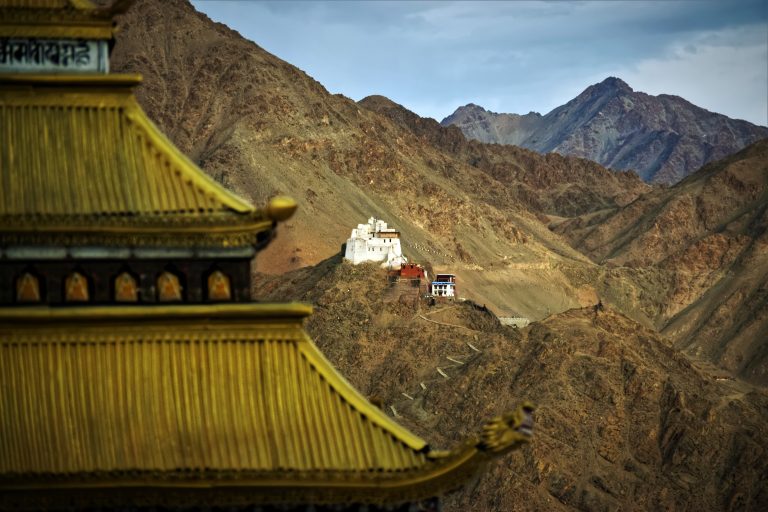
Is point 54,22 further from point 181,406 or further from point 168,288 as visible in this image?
point 181,406

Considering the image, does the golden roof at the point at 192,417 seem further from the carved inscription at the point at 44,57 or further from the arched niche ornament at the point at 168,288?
the carved inscription at the point at 44,57

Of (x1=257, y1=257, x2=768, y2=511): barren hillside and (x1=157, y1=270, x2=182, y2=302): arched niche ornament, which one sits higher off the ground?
(x1=157, y1=270, x2=182, y2=302): arched niche ornament

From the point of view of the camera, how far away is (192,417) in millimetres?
20141

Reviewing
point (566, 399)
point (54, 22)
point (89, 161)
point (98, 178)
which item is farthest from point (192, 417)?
point (566, 399)

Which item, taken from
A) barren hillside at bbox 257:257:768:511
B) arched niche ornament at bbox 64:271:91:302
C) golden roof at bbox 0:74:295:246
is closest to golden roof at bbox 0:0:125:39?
golden roof at bbox 0:74:295:246

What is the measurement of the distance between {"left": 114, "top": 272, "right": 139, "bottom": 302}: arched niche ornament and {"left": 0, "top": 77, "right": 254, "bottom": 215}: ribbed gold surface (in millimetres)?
877

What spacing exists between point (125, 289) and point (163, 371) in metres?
1.23

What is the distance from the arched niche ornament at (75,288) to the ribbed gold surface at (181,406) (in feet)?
1.59

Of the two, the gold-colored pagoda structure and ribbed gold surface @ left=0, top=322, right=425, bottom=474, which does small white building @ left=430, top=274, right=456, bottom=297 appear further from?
ribbed gold surface @ left=0, top=322, right=425, bottom=474

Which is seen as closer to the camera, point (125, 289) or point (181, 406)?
point (181, 406)

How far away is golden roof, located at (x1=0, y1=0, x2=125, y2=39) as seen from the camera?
21.7m

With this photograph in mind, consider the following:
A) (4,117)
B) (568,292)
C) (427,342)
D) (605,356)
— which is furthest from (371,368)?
(4,117)

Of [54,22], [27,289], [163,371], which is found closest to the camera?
[163,371]

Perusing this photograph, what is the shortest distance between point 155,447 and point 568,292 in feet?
568
